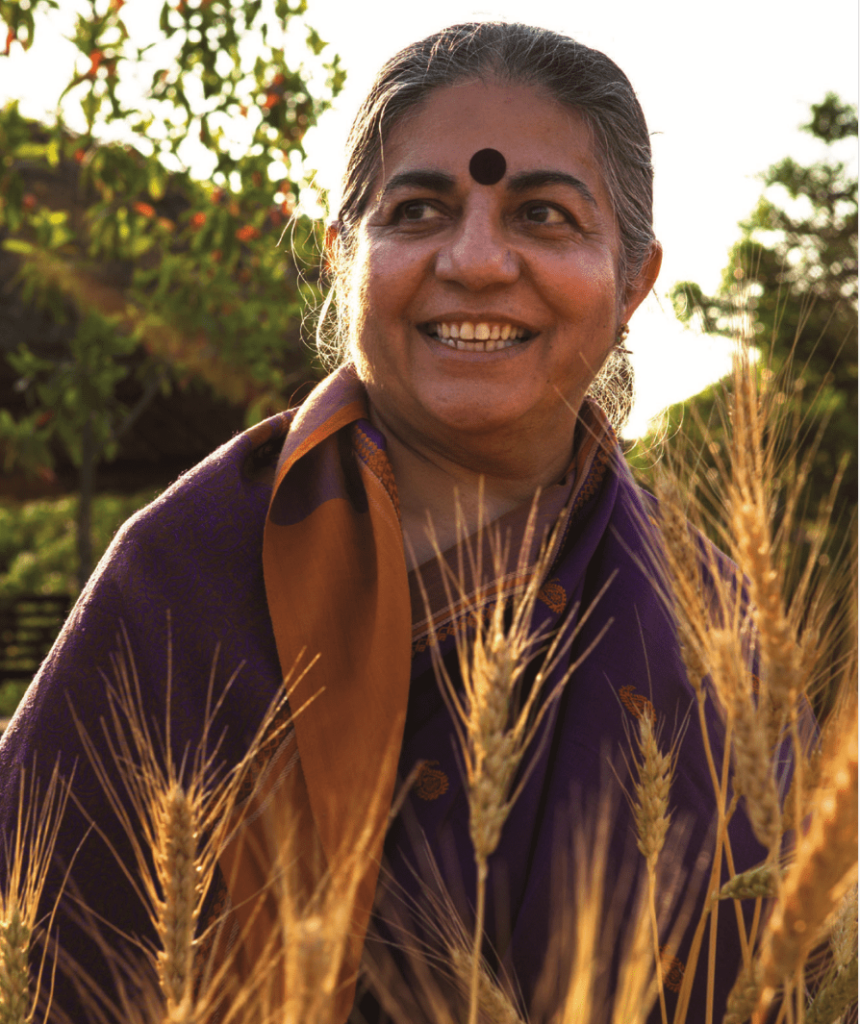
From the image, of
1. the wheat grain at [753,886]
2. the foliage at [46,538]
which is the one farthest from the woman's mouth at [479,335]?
the foliage at [46,538]

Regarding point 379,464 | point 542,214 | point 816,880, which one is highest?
point 542,214

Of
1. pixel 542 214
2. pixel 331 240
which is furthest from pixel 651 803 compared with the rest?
pixel 331 240

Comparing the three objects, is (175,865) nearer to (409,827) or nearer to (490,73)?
(409,827)

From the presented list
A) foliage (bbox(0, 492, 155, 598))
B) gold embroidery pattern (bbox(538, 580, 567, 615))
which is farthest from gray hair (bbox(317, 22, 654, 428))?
foliage (bbox(0, 492, 155, 598))

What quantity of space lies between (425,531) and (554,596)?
0.27 metres

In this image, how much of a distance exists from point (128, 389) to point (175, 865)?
739 cm

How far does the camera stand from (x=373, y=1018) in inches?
57.3

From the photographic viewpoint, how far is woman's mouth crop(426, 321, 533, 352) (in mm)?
1634

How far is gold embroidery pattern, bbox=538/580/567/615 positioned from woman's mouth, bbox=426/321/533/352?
0.42 metres

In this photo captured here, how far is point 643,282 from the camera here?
192 centimetres

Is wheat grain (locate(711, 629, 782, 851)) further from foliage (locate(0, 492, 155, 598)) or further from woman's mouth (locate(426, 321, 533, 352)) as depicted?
foliage (locate(0, 492, 155, 598))

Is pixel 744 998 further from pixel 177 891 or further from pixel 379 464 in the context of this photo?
pixel 379 464

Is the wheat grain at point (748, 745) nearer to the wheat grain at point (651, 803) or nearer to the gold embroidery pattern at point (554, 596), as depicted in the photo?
the wheat grain at point (651, 803)

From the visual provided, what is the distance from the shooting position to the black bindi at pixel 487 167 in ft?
5.18
